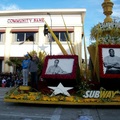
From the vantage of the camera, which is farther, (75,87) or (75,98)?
(75,87)

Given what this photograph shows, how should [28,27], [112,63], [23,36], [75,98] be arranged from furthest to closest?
1. [23,36]
2. [28,27]
3. [112,63]
4. [75,98]

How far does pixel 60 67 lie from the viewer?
33.2 feet

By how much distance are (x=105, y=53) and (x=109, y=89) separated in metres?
1.27

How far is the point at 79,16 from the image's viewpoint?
36.0 meters

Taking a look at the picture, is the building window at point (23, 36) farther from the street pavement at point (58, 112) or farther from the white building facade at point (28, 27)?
the street pavement at point (58, 112)

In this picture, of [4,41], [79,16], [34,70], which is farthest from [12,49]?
[34,70]

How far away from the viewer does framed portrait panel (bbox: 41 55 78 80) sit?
9.82 metres

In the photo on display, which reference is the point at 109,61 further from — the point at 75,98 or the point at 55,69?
the point at 55,69

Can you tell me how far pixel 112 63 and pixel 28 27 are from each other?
91.5ft

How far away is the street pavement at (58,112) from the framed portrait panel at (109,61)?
117cm

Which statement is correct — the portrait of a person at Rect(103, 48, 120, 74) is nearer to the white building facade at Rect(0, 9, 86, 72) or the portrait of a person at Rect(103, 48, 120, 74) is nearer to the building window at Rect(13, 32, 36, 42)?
the white building facade at Rect(0, 9, 86, 72)

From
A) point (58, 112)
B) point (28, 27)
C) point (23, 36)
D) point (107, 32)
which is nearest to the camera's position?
point (58, 112)

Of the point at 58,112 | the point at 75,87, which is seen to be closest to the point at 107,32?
the point at 75,87

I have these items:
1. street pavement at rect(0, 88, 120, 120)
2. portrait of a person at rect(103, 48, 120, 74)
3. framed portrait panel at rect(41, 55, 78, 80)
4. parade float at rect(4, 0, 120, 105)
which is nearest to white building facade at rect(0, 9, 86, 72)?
parade float at rect(4, 0, 120, 105)
